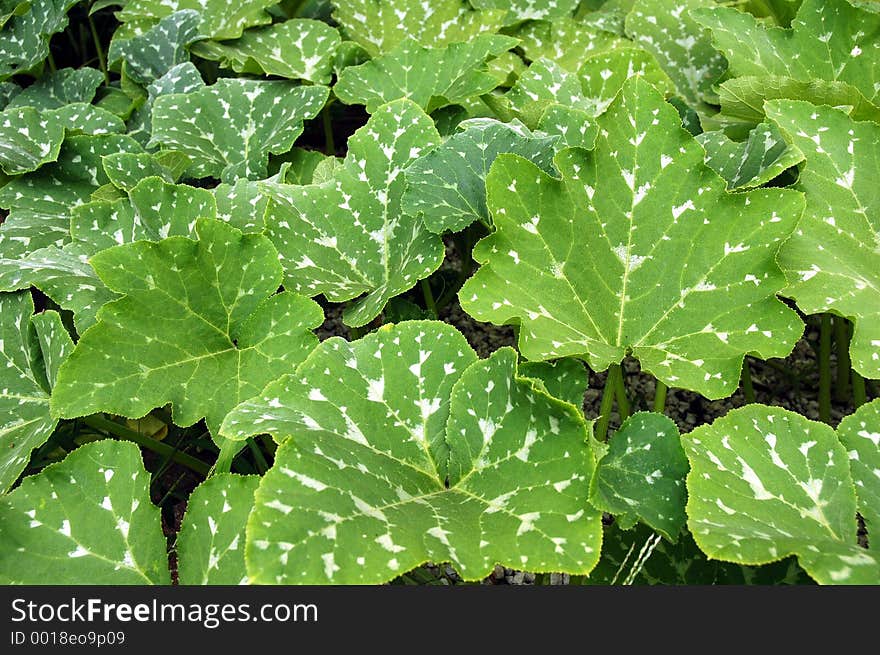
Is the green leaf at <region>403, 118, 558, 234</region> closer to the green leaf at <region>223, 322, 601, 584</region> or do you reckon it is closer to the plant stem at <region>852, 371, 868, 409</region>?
the green leaf at <region>223, 322, 601, 584</region>

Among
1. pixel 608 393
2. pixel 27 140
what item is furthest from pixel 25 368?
pixel 608 393

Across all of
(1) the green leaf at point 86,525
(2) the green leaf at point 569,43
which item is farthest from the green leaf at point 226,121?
(1) the green leaf at point 86,525

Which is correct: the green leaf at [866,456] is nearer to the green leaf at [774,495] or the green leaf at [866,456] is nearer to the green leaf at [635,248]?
the green leaf at [774,495]

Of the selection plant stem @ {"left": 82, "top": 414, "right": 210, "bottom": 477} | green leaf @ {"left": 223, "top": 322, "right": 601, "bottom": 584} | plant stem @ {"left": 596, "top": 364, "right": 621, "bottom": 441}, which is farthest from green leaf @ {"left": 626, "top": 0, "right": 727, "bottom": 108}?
plant stem @ {"left": 82, "top": 414, "right": 210, "bottom": 477}

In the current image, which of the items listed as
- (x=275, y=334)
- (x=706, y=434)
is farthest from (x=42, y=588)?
(x=706, y=434)

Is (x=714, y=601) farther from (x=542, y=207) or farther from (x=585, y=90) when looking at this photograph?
(x=585, y=90)

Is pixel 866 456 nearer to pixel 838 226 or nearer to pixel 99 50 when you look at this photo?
pixel 838 226
